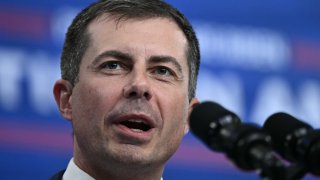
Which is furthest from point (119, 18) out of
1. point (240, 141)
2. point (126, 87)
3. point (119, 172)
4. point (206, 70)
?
point (206, 70)

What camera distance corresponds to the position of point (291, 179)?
3.73ft

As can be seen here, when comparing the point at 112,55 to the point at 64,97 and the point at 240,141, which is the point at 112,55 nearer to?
the point at 64,97

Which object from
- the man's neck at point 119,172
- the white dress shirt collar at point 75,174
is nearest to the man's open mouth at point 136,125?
the man's neck at point 119,172

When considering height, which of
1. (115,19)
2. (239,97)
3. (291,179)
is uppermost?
(115,19)

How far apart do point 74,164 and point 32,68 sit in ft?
2.98

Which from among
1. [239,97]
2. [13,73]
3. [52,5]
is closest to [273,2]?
[239,97]

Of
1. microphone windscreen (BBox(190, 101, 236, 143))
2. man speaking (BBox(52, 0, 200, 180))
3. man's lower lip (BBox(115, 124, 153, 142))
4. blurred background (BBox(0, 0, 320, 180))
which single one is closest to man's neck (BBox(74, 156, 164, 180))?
man speaking (BBox(52, 0, 200, 180))

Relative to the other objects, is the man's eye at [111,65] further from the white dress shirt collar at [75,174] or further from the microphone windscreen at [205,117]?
the microphone windscreen at [205,117]

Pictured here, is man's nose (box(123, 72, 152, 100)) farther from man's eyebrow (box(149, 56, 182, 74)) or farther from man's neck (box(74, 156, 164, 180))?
man's neck (box(74, 156, 164, 180))

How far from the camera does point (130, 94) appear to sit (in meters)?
1.68

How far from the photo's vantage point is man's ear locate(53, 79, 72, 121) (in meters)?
1.94

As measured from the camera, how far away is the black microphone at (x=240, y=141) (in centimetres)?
113

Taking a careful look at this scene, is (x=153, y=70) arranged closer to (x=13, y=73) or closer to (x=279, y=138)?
(x=279, y=138)

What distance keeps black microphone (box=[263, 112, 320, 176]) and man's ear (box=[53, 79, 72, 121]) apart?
79 cm
